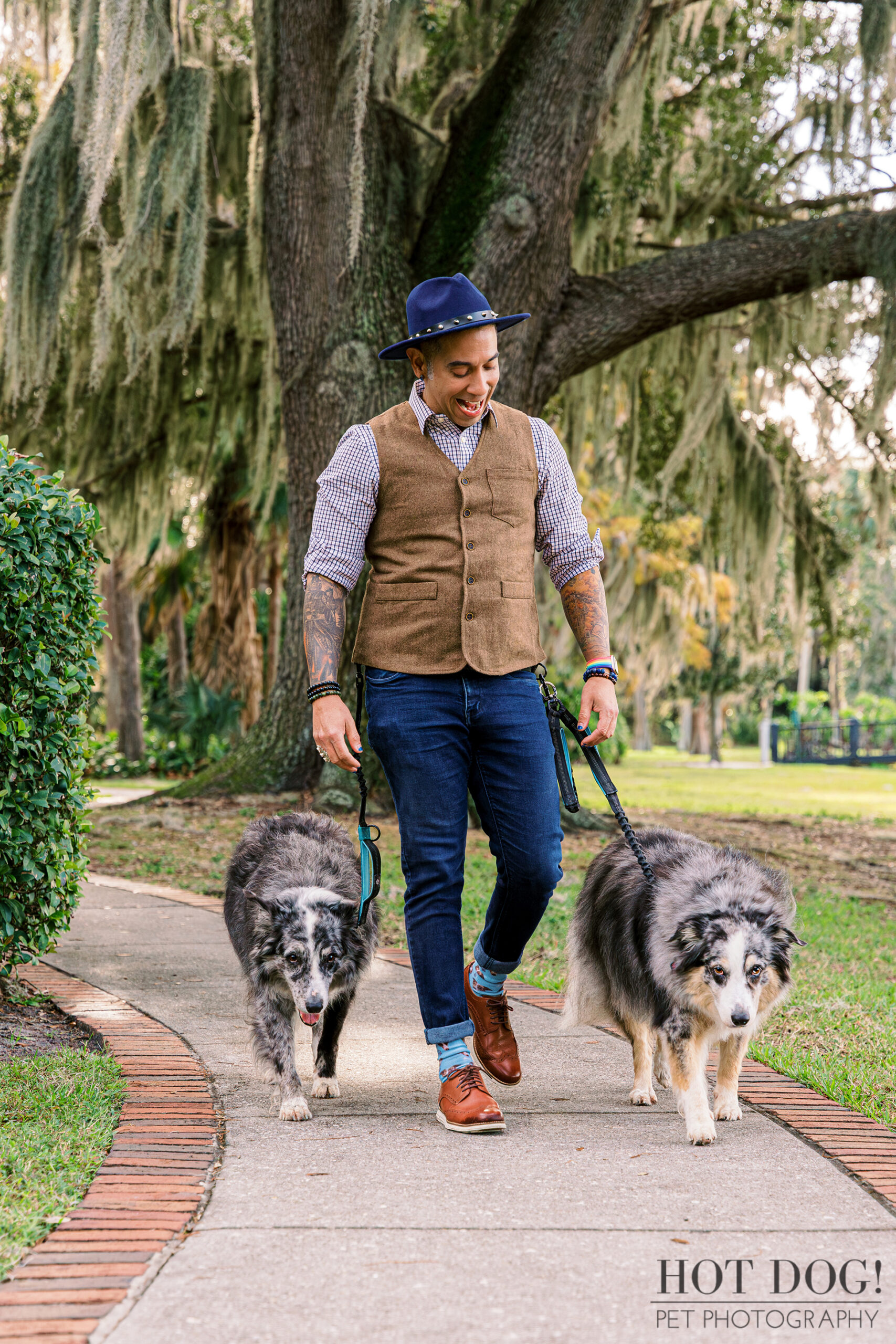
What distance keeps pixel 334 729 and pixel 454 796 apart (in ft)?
1.18

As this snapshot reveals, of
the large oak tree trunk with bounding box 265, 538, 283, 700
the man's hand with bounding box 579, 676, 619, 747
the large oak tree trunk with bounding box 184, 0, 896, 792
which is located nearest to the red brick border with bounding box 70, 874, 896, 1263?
the man's hand with bounding box 579, 676, 619, 747

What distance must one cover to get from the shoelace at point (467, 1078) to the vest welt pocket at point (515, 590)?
121 centimetres

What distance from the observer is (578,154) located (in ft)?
26.9

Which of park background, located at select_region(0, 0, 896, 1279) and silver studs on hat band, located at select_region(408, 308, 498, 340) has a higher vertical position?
park background, located at select_region(0, 0, 896, 1279)

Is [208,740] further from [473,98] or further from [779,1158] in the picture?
[779,1158]

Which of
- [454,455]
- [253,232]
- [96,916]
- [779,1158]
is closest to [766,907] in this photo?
[779,1158]

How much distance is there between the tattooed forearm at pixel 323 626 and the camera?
129 inches

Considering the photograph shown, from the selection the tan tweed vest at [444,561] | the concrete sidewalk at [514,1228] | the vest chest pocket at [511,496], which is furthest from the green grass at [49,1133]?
the vest chest pocket at [511,496]

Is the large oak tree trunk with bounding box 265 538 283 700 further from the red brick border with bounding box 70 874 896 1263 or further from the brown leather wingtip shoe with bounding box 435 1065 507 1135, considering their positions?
the brown leather wingtip shoe with bounding box 435 1065 507 1135

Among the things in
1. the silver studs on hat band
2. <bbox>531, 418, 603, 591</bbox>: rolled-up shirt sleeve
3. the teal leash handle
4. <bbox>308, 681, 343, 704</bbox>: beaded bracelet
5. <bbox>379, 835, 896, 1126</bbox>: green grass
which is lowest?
<bbox>379, 835, 896, 1126</bbox>: green grass

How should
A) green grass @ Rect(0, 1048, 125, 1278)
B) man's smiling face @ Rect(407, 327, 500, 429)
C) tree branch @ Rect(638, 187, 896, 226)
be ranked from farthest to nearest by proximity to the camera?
tree branch @ Rect(638, 187, 896, 226), man's smiling face @ Rect(407, 327, 500, 429), green grass @ Rect(0, 1048, 125, 1278)

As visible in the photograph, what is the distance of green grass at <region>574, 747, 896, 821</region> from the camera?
14.6 meters

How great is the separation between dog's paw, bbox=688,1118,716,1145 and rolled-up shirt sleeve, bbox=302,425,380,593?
159 centimetres

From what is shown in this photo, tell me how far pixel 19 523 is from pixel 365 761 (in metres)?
5.03
